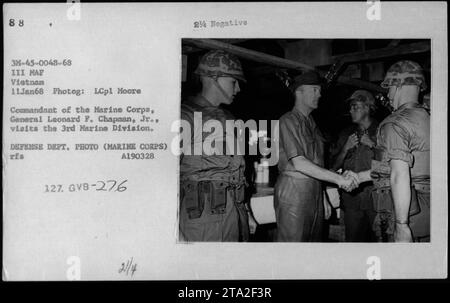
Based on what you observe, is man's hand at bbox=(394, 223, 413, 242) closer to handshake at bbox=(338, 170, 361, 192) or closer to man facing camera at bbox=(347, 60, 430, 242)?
man facing camera at bbox=(347, 60, 430, 242)

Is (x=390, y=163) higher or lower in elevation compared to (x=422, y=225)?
higher

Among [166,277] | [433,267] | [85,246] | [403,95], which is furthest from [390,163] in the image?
[85,246]

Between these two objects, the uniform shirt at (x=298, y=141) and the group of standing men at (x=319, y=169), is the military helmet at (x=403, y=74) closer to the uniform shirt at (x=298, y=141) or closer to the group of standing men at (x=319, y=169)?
the group of standing men at (x=319, y=169)

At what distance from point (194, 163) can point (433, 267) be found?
26.3 inches

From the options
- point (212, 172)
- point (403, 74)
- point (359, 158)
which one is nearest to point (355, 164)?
point (359, 158)

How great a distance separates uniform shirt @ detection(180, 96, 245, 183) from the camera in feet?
4.19

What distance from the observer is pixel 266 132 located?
4.23 ft

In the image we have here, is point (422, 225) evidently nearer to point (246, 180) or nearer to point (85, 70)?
point (246, 180)

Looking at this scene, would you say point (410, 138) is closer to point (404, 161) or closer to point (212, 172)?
point (404, 161)

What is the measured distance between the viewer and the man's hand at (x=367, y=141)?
4.25 ft

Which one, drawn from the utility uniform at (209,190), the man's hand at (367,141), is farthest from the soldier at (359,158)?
the utility uniform at (209,190)

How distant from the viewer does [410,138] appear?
4.23ft

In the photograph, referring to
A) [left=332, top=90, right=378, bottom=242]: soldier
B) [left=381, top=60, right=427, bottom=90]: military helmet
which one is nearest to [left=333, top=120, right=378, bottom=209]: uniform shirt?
[left=332, top=90, right=378, bottom=242]: soldier

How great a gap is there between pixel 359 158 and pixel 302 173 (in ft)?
0.50
